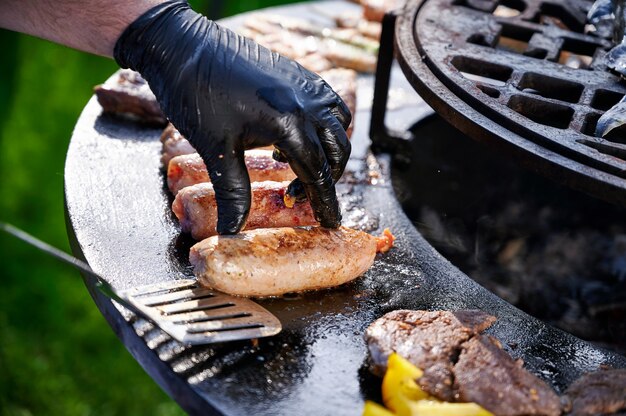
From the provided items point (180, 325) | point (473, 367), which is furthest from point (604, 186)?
point (180, 325)

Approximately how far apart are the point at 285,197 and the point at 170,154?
2.41 feet

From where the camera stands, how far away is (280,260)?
2549 mm

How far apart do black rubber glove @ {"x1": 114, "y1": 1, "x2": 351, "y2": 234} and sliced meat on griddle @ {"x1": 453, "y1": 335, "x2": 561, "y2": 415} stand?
2.73 ft

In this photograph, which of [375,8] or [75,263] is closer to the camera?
[75,263]

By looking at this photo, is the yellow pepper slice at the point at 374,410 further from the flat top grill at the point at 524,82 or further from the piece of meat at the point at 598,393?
the flat top grill at the point at 524,82

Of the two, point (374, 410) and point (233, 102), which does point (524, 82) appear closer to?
point (233, 102)

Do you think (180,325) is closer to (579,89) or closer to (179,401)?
(179,401)

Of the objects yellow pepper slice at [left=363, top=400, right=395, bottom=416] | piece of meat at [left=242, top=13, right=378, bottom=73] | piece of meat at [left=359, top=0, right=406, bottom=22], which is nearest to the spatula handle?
yellow pepper slice at [left=363, top=400, right=395, bottom=416]

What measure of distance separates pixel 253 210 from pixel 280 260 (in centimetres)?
40

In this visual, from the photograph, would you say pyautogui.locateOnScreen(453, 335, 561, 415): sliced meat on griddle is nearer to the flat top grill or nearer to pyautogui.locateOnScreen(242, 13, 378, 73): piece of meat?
the flat top grill

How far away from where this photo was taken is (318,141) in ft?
8.45

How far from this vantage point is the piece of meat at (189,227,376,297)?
8.20ft

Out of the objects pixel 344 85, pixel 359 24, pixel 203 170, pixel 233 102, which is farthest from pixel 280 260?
pixel 359 24

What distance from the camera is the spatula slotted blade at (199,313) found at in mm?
2277
